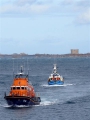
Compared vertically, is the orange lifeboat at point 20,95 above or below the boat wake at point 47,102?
above

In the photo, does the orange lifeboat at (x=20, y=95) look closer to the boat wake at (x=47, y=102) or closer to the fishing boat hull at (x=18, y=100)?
the fishing boat hull at (x=18, y=100)

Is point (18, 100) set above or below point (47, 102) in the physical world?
above

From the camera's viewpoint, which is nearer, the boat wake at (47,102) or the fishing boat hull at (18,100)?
the fishing boat hull at (18,100)

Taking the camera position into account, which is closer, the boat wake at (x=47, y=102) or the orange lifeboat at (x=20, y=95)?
the orange lifeboat at (x=20, y=95)

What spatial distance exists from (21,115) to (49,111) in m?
5.49

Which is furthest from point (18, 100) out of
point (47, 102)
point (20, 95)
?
point (47, 102)

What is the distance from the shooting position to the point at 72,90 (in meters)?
119

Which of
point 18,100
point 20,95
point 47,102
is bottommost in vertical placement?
point 47,102

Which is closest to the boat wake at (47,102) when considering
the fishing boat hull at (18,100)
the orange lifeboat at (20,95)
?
the orange lifeboat at (20,95)

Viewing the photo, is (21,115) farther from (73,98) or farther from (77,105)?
(73,98)

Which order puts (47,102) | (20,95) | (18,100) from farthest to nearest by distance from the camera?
1. (47,102)
2. (18,100)
3. (20,95)

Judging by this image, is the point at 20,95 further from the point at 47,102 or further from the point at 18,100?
the point at 47,102

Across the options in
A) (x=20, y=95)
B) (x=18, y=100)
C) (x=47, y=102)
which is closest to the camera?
(x=20, y=95)

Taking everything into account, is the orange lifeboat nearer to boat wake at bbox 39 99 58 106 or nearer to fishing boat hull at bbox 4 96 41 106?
fishing boat hull at bbox 4 96 41 106
